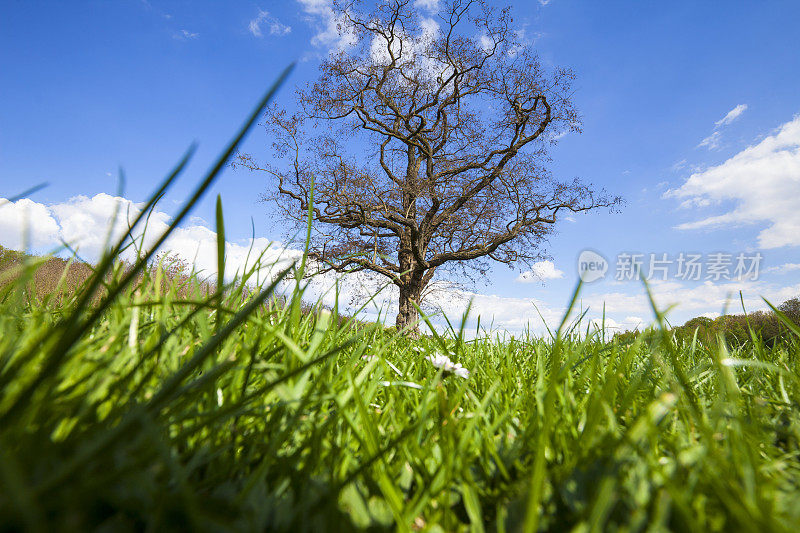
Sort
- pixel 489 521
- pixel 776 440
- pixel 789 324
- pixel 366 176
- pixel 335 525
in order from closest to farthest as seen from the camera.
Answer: pixel 335 525
pixel 489 521
pixel 776 440
pixel 789 324
pixel 366 176

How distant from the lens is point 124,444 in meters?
0.57

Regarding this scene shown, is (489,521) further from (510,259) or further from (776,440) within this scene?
(510,259)

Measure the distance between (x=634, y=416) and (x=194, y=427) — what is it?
0.99 metres

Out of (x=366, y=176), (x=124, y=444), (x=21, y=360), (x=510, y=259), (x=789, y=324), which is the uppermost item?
(x=366, y=176)

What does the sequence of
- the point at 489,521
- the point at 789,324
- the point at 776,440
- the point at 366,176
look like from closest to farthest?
the point at 489,521
the point at 776,440
the point at 789,324
the point at 366,176

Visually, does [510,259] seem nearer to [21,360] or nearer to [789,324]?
[789,324]

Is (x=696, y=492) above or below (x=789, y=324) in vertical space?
below

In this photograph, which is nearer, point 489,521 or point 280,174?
point 489,521

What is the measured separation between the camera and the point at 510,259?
14.2m

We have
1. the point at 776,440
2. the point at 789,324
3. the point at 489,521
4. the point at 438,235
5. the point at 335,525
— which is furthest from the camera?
the point at 438,235

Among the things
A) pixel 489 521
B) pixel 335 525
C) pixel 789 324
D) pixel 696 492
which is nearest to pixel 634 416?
pixel 696 492

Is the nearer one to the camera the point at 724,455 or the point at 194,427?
the point at 194,427

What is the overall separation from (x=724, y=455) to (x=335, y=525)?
2.14 ft

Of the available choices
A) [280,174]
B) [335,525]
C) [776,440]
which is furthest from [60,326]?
[280,174]
